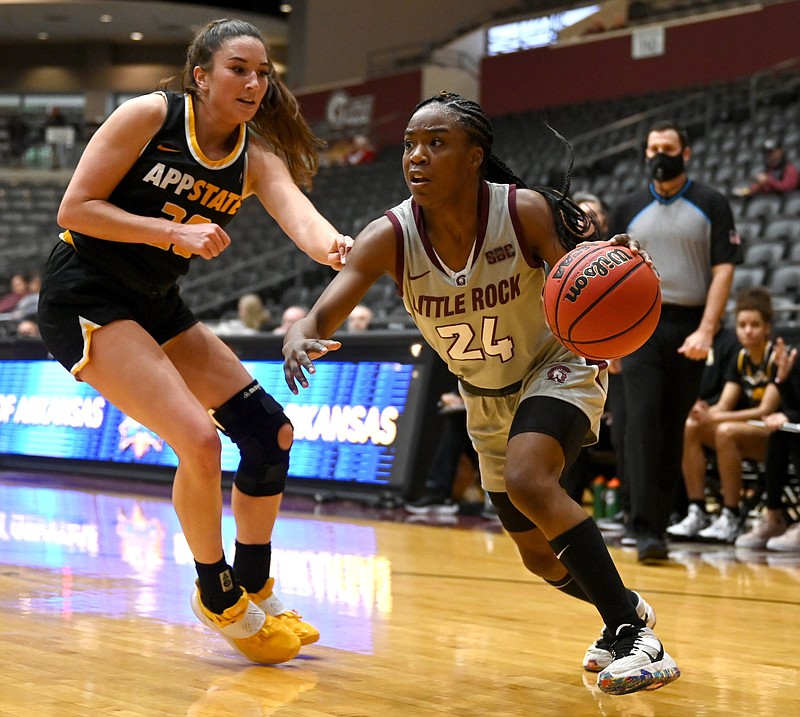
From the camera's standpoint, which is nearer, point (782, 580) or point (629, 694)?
point (629, 694)

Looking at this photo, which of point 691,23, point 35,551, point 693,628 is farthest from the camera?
point 691,23

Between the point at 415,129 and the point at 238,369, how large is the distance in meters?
0.96

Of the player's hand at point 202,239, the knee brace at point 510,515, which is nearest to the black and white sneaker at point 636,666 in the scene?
the knee brace at point 510,515

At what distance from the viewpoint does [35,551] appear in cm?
586

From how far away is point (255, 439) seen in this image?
3.60m

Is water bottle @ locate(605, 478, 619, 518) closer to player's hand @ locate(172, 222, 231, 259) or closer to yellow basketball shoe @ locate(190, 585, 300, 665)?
yellow basketball shoe @ locate(190, 585, 300, 665)

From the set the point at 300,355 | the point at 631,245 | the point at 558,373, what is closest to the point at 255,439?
the point at 300,355

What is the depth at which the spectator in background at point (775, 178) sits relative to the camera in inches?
518

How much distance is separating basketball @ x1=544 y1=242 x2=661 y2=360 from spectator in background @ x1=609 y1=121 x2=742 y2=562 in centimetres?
260

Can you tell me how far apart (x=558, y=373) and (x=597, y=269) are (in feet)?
1.11

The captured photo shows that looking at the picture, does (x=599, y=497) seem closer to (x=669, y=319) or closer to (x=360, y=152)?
(x=669, y=319)

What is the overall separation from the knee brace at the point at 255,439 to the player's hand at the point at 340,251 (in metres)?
0.46

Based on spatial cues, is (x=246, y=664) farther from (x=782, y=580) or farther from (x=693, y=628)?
(x=782, y=580)

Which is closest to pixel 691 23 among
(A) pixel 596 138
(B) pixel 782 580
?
(A) pixel 596 138
